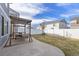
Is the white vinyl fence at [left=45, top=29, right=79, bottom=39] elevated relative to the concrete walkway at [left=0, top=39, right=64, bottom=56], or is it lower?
elevated

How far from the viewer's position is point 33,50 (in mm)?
3678

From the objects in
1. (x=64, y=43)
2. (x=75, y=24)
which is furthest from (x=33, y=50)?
(x=75, y=24)

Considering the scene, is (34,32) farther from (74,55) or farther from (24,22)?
(74,55)

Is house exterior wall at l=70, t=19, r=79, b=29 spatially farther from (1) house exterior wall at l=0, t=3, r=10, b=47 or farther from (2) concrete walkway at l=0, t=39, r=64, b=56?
(1) house exterior wall at l=0, t=3, r=10, b=47

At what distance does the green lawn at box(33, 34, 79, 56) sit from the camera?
376 cm

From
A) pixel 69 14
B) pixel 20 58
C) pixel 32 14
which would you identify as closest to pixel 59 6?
pixel 69 14

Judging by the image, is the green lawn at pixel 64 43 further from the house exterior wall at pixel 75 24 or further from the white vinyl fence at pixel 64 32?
the house exterior wall at pixel 75 24

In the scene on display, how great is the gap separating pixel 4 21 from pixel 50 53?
138 cm

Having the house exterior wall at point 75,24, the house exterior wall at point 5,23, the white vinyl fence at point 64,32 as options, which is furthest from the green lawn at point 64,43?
the house exterior wall at point 5,23

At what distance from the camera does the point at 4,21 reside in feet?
12.0

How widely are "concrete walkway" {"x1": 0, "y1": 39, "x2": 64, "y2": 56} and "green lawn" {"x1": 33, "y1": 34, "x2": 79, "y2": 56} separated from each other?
0.37 ft

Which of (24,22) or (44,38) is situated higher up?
(24,22)

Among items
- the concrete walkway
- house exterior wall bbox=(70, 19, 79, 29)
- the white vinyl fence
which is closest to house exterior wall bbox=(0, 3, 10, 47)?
the concrete walkway

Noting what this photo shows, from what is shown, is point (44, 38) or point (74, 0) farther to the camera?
point (44, 38)
